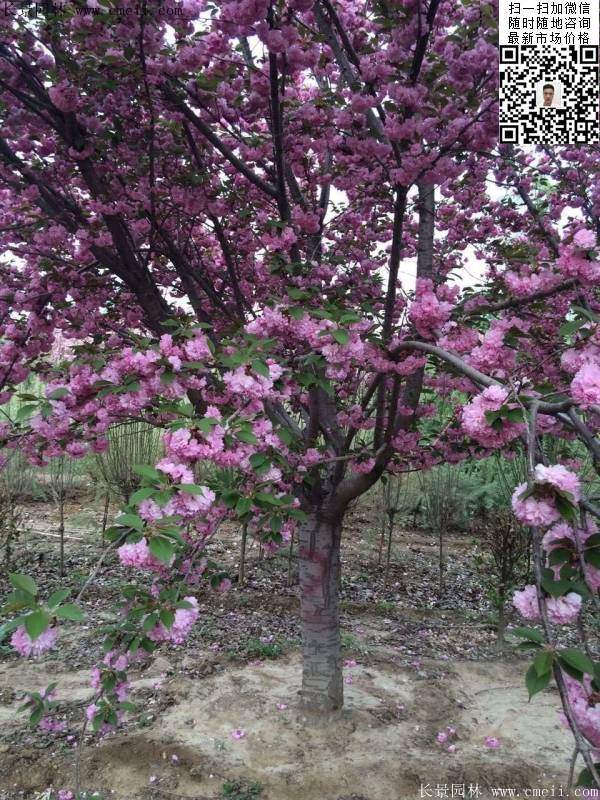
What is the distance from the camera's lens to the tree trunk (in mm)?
3008

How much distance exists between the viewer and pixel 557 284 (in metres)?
1.77

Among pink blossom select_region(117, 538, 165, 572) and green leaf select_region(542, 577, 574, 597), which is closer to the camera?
green leaf select_region(542, 577, 574, 597)

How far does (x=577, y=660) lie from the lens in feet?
2.95

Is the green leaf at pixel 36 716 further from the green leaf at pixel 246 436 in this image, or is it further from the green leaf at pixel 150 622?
the green leaf at pixel 246 436

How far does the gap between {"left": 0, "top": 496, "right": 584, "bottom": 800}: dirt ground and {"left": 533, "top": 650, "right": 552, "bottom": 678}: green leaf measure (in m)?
1.78

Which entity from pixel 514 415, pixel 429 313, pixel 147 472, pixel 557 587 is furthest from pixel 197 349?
pixel 557 587

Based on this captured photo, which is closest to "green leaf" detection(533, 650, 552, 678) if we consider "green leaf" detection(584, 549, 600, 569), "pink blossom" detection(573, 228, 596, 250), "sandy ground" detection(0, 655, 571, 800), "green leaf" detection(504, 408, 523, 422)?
"green leaf" detection(584, 549, 600, 569)

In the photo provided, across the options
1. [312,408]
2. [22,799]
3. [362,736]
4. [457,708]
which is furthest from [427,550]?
[22,799]

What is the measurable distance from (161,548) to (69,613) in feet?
0.70

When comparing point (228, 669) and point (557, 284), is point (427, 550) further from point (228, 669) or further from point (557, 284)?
point (557, 284)

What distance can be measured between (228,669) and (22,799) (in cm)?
140

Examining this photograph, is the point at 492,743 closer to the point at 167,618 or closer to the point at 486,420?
the point at 167,618

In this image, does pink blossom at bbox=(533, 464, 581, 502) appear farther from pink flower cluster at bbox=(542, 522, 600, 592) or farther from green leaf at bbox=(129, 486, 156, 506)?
green leaf at bbox=(129, 486, 156, 506)

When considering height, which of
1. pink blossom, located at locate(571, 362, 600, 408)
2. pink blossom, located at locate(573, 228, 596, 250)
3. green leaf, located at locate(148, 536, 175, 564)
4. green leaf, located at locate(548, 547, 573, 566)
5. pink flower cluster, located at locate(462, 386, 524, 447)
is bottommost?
green leaf, located at locate(148, 536, 175, 564)
